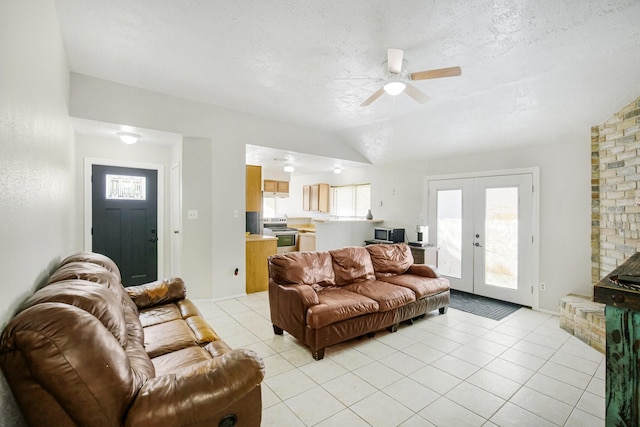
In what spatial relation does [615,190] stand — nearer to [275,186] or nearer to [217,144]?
[217,144]

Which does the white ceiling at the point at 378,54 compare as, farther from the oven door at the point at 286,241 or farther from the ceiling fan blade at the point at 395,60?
the oven door at the point at 286,241

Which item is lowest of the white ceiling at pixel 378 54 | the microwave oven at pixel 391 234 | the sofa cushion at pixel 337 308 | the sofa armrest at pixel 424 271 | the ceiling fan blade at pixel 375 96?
the sofa cushion at pixel 337 308

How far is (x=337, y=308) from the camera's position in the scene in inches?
113

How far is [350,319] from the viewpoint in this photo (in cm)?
299

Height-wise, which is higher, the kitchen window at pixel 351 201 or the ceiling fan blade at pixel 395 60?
the ceiling fan blade at pixel 395 60

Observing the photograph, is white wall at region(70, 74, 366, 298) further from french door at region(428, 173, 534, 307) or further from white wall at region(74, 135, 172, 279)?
french door at region(428, 173, 534, 307)

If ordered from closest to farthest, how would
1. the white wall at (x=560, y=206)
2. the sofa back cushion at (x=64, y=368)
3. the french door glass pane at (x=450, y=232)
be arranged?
the sofa back cushion at (x=64, y=368)
the white wall at (x=560, y=206)
the french door glass pane at (x=450, y=232)

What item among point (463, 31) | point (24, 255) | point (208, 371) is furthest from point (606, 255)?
point (24, 255)

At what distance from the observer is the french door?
14.6 ft

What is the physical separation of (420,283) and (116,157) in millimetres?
4802

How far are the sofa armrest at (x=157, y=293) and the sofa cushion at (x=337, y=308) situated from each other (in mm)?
1349

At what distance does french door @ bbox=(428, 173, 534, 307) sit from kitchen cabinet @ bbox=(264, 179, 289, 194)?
3.94 m

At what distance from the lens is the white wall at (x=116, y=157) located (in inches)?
168

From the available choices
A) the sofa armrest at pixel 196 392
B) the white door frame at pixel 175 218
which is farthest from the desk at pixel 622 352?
the white door frame at pixel 175 218
